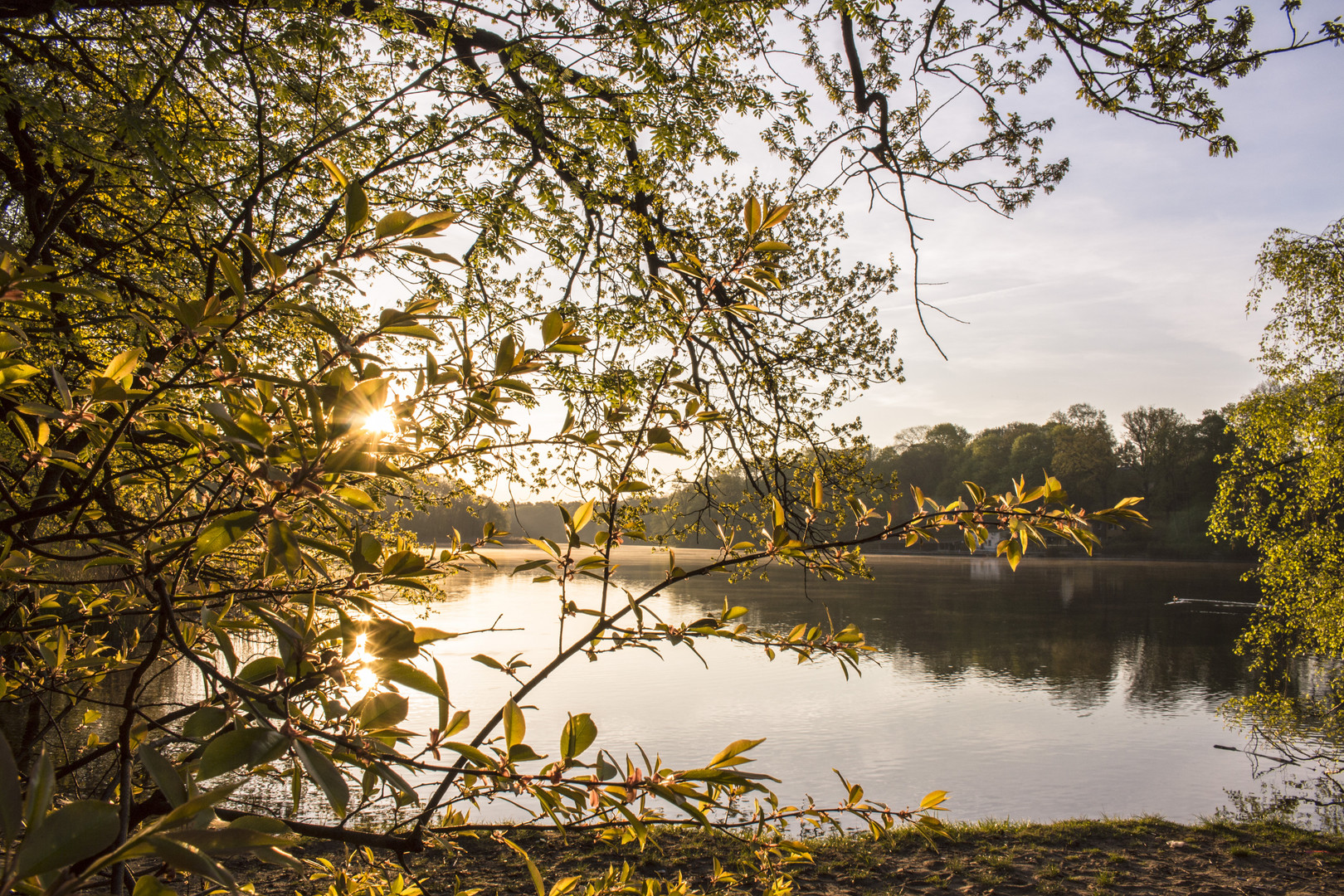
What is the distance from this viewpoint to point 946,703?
51.3 ft

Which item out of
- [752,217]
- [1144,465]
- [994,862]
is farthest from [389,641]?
[1144,465]

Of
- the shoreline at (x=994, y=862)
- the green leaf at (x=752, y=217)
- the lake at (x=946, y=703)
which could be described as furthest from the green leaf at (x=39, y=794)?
the shoreline at (x=994, y=862)

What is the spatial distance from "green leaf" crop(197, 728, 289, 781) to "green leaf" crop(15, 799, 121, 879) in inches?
6.8

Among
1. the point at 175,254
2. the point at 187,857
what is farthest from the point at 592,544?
the point at 175,254

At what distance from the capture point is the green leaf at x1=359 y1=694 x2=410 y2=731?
0.87 m

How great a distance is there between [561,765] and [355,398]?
620mm

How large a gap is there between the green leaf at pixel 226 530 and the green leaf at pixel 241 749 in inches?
8.3

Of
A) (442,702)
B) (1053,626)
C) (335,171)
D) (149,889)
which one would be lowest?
(1053,626)

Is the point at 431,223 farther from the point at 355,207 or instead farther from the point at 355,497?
the point at 355,497

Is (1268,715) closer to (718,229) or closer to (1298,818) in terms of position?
(1298,818)

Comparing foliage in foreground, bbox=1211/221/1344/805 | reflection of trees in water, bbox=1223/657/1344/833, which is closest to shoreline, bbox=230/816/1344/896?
reflection of trees in water, bbox=1223/657/1344/833

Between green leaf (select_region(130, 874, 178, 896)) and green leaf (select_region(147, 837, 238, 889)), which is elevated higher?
green leaf (select_region(147, 837, 238, 889))

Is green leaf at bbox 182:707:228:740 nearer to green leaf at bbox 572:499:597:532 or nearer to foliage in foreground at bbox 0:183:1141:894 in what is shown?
foliage in foreground at bbox 0:183:1141:894

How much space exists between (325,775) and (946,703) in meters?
16.9
